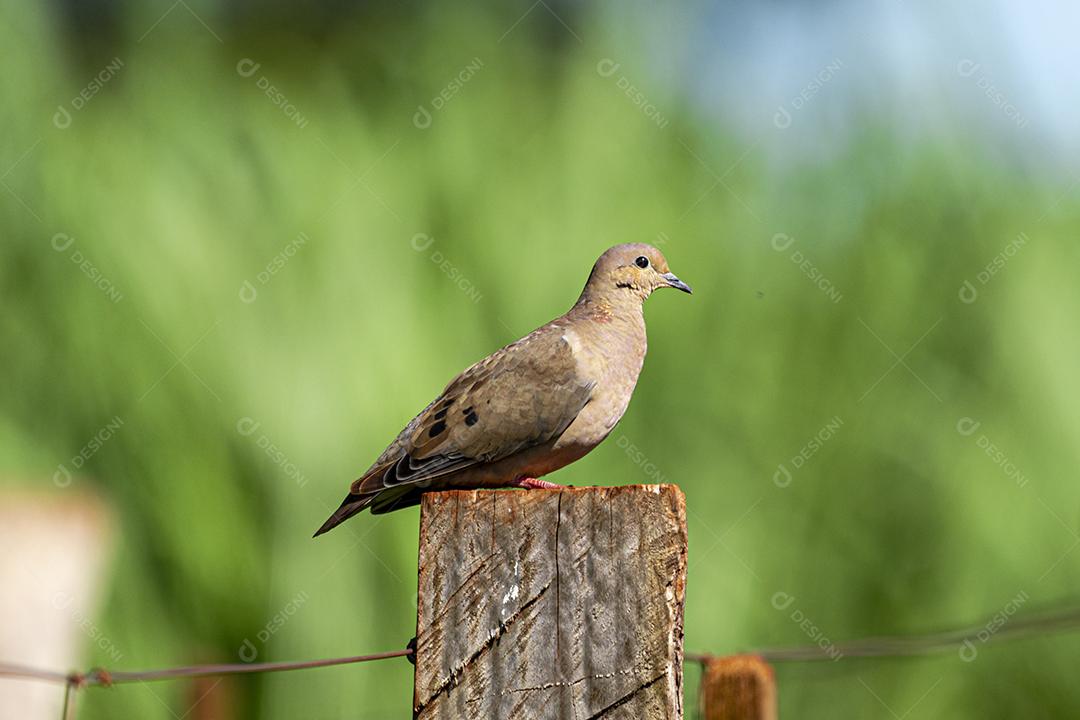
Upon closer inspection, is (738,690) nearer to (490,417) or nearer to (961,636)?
(490,417)

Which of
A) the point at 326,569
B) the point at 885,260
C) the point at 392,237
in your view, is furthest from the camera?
the point at 885,260

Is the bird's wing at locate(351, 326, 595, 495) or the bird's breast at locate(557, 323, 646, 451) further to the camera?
the bird's breast at locate(557, 323, 646, 451)

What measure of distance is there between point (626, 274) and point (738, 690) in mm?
1495

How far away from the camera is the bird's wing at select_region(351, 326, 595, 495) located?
3672 mm

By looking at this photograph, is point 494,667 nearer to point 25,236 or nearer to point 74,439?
point 74,439

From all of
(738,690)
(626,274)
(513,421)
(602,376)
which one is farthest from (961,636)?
(513,421)

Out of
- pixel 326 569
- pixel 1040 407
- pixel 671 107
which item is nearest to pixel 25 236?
pixel 326 569

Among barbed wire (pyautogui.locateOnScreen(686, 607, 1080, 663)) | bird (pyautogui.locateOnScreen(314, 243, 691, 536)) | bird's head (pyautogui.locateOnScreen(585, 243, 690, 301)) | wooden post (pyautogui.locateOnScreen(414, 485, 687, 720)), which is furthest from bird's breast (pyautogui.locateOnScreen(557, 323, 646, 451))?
barbed wire (pyautogui.locateOnScreen(686, 607, 1080, 663))

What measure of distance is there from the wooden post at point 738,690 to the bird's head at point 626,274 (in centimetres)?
134

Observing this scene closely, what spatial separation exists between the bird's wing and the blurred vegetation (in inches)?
76.6

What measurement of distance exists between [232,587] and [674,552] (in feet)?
12.9

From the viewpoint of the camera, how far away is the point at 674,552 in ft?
6.73

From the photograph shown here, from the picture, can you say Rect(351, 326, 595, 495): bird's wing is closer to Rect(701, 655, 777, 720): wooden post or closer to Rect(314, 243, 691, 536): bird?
Rect(314, 243, 691, 536): bird

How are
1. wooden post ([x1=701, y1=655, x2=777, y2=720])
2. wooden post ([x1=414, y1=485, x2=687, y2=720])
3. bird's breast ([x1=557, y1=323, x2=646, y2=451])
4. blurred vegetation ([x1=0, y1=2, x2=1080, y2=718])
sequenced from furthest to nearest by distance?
blurred vegetation ([x1=0, y1=2, x2=1080, y2=718]) → bird's breast ([x1=557, y1=323, x2=646, y2=451]) → wooden post ([x1=701, y1=655, x2=777, y2=720]) → wooden post ([x1=414, y1=485, x2=687, y2=720])
